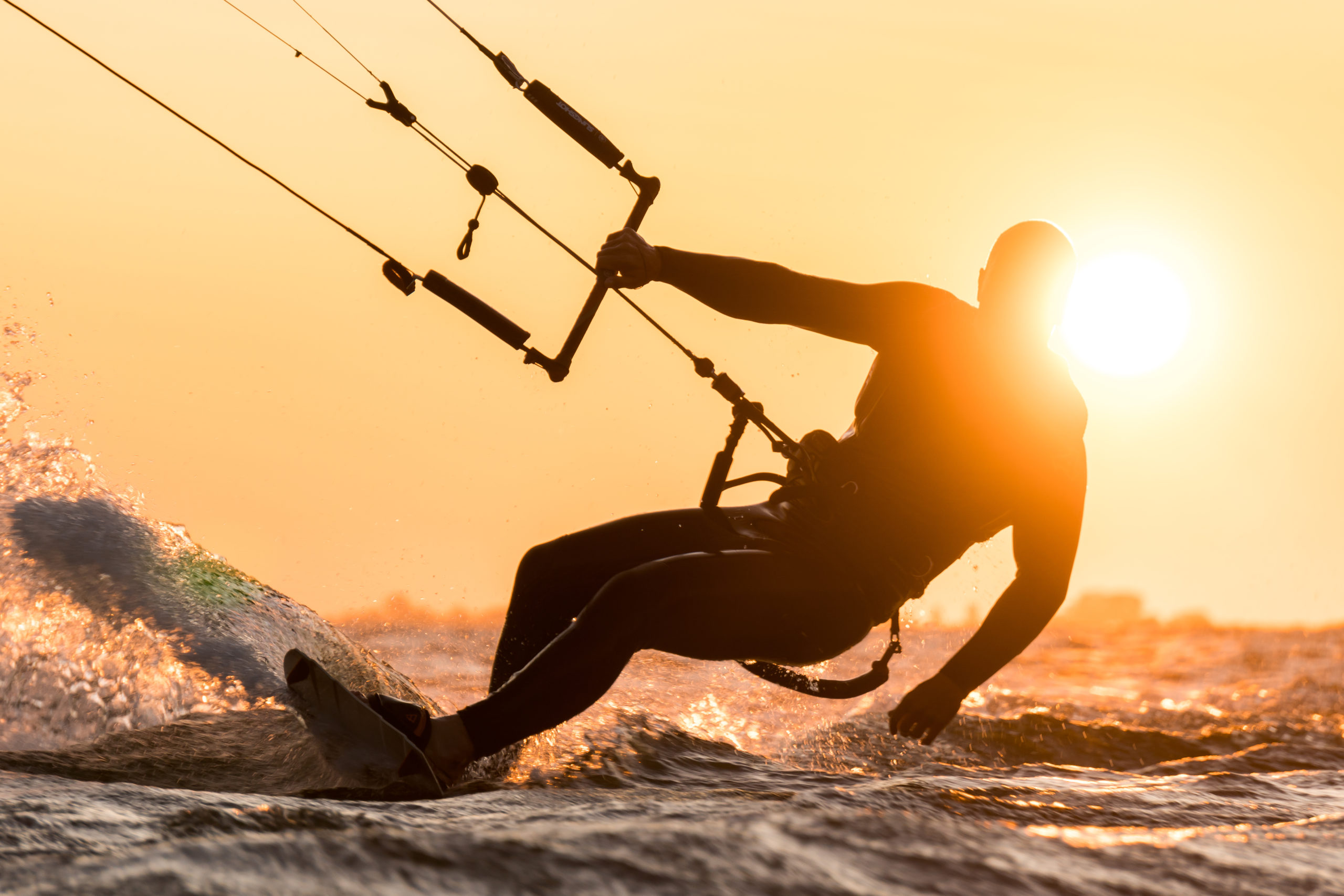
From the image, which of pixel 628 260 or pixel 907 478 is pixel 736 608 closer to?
pixel 907 478

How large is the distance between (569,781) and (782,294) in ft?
4.81

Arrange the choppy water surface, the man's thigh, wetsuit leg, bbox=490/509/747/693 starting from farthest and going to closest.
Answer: wetsuit leg, bbox=490/509/747/693 < the man's thigh < the choppy water surface

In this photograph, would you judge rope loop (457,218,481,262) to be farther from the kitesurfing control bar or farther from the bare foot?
the bare foot

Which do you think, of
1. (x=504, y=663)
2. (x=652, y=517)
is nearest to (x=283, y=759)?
(x=504, y=663)

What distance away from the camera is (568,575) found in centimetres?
332

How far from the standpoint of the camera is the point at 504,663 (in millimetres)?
3338

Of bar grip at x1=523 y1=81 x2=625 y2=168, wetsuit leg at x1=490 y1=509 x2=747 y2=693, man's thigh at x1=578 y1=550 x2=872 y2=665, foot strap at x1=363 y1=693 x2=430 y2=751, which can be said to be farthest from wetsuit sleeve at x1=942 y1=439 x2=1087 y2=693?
bar grip at x1=523 y1=81 x2=625 y2=168

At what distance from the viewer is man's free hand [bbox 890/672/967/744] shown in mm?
2955

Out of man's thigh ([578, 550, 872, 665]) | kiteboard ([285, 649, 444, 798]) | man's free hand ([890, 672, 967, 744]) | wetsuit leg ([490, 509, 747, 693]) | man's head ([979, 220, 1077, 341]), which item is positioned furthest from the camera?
wetsuit leg ([490, 509, 747, 693])

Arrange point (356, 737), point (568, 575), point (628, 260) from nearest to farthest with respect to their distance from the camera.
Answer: point (356, 737) → point (628, 260) → point (568, 575)

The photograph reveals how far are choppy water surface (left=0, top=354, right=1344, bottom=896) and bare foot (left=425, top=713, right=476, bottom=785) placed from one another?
142 millimetres

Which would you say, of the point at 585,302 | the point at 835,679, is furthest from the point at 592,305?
the point at 835,679

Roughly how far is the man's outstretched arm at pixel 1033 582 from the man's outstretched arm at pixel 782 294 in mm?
636

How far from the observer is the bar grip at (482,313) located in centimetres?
302
